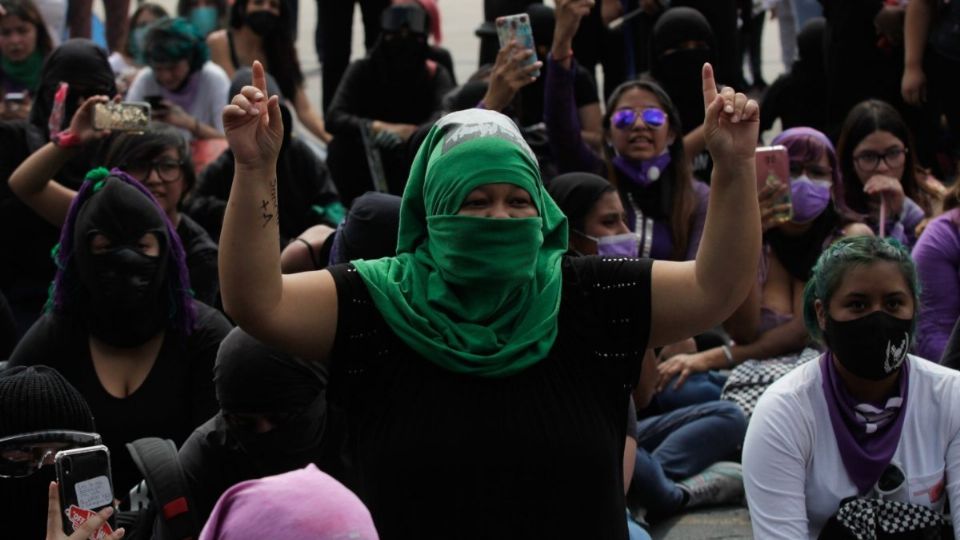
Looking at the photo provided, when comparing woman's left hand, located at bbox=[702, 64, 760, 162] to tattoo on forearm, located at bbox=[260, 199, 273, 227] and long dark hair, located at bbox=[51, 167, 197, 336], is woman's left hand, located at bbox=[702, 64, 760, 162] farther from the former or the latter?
long dark hair, located at bbox=[51, 167, 197, 336]

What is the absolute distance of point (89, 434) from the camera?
3664mm

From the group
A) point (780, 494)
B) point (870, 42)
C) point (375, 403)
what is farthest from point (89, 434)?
point (870, 42)

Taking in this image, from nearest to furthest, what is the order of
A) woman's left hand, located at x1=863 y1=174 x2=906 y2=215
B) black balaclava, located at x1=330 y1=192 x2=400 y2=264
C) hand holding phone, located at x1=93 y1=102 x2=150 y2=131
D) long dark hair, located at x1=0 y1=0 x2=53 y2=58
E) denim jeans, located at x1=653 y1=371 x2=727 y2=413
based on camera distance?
black balaclava, located at x1=330 y1=192 x2=400 y2=264
hand holding phone, located at x1=93 y1=102 x2=150 y2=131
denim jeans, located at x1=653 y1=371 x2=727 y2=413
woman's left hand, located at x1=863 y1=174 x2=906 y2=215
long dark hair, located at x1=0 y1=0 x2=53 y2=58

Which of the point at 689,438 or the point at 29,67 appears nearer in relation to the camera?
the point at 689,438

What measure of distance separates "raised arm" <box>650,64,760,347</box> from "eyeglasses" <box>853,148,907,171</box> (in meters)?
3.70

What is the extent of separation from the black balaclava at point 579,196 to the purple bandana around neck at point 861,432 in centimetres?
164

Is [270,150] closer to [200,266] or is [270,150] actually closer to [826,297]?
[826,297]

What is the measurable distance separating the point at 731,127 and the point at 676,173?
3.48m

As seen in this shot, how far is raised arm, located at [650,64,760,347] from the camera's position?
329 cm

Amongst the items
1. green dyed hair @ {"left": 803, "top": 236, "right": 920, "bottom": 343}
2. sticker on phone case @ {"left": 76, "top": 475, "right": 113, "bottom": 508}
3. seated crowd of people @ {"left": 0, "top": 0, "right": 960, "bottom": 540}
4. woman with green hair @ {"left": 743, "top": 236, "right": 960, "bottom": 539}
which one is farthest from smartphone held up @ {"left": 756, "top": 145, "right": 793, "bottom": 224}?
sticker on phone case @ {"left": 76, "top": 475, "right": 113, "bottom": 508}

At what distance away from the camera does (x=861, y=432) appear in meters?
4.38

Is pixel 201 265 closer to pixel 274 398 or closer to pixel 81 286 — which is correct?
pixel 81 286

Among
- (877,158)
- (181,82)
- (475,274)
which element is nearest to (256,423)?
(475,274)

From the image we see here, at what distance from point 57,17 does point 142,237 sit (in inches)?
180
